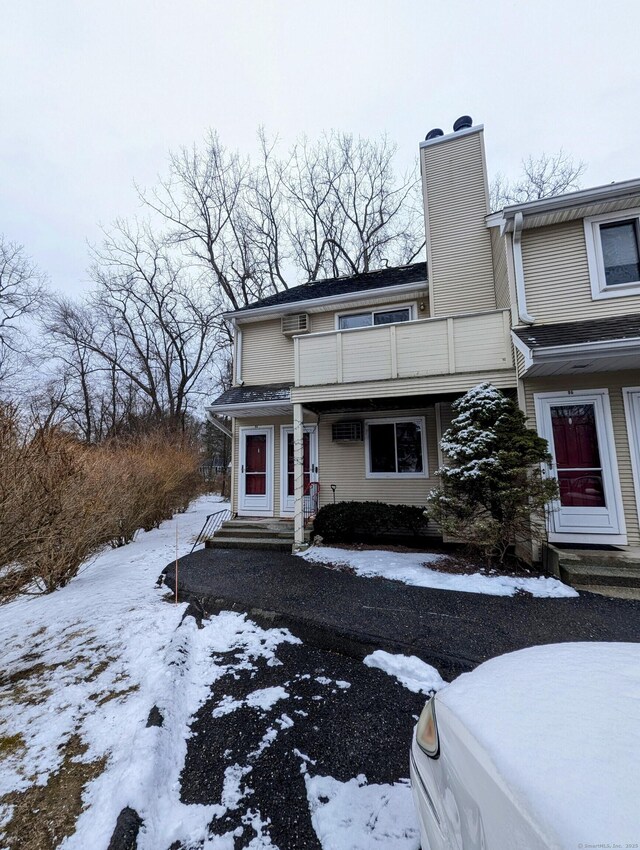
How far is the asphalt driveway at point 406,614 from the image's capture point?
355 centimetres

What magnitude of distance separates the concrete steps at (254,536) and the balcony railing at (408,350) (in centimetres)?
336

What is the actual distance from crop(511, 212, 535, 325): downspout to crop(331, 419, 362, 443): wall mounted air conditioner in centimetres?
406

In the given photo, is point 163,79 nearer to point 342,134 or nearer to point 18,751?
point 342,134

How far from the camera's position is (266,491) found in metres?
9.56

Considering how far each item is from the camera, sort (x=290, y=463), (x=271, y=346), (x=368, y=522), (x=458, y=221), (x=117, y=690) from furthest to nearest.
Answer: (x=271, y=346) → (x=290, y=463) → (x=458, y=221) → (x=368, y=522) → (x=117, y=690)

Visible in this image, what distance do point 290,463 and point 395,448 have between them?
109 inches

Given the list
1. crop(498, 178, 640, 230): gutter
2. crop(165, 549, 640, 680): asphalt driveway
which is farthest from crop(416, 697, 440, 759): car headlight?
crop(498, 178, 640, 230): gutter

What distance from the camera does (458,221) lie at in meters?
8.70

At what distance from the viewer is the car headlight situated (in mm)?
1539

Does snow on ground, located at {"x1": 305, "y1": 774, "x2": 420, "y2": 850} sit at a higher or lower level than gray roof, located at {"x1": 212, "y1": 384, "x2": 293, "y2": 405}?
lower

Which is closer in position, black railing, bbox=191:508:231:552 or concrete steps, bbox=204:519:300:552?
concrete steps, bbox=204:519:300:552

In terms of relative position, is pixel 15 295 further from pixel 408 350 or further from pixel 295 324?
pixel 408 350

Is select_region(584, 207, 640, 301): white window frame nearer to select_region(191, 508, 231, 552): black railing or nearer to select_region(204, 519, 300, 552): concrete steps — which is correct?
select_region(204, 519, 300, 552): concrete steps

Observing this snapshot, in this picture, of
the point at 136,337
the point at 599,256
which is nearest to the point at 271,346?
the point at 599,256
